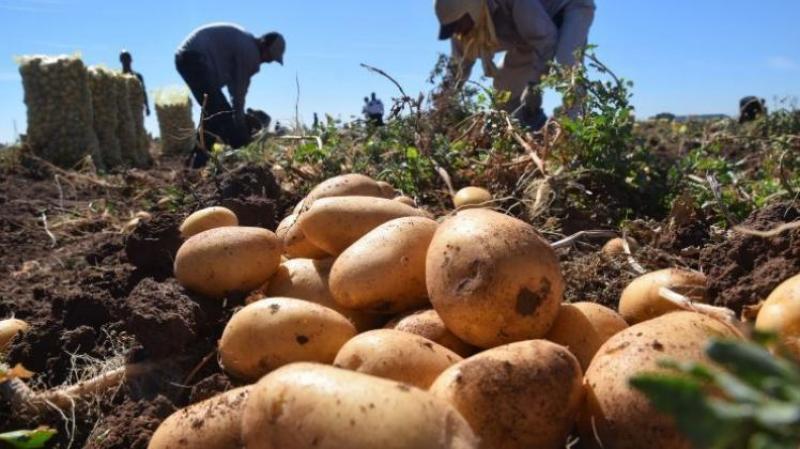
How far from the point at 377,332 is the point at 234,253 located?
0.85 m

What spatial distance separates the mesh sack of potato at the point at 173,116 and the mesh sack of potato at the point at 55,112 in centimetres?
331

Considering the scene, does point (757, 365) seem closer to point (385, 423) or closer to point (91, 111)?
point (385, 423)

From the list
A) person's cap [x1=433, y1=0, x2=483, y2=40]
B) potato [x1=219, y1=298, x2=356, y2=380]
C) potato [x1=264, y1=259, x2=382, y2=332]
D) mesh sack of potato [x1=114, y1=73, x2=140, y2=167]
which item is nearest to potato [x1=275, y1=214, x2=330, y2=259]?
potato [x1=264, y1=259, x2=382, y2=332]

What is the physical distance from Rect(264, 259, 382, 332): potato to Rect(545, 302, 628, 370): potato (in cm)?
58

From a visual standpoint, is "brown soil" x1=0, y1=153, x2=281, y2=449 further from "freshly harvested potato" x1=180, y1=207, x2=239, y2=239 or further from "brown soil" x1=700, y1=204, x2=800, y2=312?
"brown soil" x1=700, y1=204, x2=800, y2=312

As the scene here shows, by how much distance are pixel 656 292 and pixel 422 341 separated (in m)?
0.73

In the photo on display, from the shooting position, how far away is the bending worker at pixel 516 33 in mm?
7180

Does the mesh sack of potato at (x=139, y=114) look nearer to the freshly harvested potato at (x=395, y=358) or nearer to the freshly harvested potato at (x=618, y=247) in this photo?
the freshly harvested potato at (x=618, y=247)

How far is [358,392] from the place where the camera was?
4.21ft

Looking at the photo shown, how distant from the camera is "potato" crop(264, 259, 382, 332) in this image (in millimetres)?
2258

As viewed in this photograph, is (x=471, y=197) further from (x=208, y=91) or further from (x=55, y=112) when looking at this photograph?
(x=55, y=112)

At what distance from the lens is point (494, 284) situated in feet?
5.86

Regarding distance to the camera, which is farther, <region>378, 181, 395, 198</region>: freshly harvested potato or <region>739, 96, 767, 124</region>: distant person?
<region>739, 96, 767, 124</region>: distant person

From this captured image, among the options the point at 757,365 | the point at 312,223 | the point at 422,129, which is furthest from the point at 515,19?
the point at 757,365
